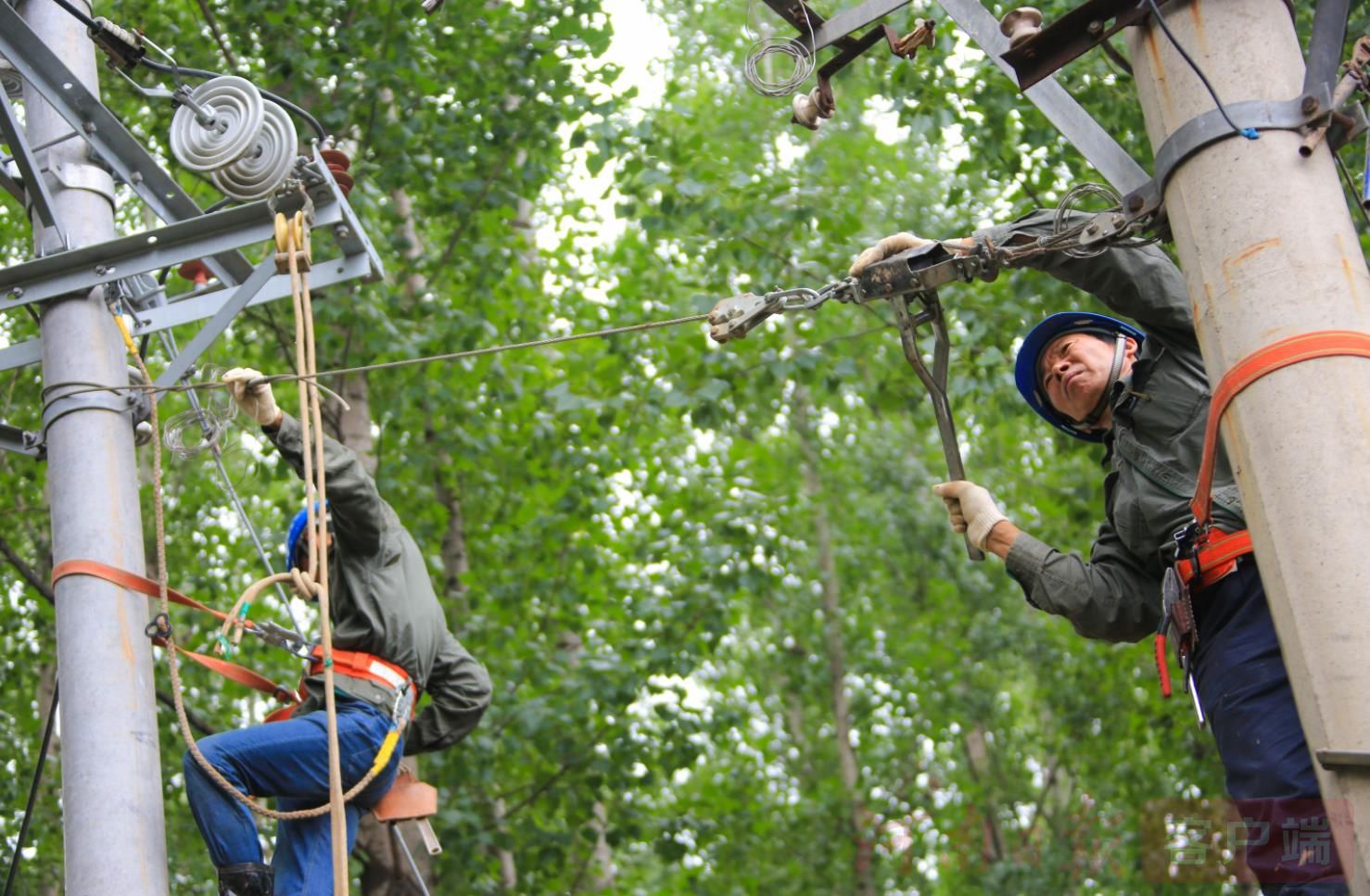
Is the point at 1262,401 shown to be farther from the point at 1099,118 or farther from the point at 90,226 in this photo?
the point at 1099,118

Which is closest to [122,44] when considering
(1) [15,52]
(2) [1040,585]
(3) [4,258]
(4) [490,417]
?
(1) [15,52]

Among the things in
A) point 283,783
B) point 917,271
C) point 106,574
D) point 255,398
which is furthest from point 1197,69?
point 283,783

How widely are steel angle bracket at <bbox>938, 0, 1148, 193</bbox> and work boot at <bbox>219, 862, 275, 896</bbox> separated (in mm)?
3037

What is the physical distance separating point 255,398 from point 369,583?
2.43ft

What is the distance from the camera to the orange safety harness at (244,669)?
13.9 feet

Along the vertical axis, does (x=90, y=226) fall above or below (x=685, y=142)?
below

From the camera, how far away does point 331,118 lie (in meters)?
8.15

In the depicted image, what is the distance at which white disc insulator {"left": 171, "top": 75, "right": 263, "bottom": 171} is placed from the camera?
15.2 ft

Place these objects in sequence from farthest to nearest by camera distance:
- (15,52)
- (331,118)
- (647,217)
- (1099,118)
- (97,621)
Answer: (647,217)
(331,118)
(1099,118)
(15,52)
(97,621)

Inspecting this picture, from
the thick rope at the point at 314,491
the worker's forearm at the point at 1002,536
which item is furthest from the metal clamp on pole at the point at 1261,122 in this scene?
the thick rope at the point at 314,491

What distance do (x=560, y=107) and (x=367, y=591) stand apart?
465 centimetres

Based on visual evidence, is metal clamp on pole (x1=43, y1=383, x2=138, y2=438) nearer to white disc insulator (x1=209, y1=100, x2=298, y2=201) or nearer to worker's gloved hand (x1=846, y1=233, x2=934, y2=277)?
white disc insulator (x1=209, y1=100, x2=298, y2=201)

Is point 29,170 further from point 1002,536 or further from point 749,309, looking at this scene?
point 1002,536

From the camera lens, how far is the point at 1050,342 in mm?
4027
